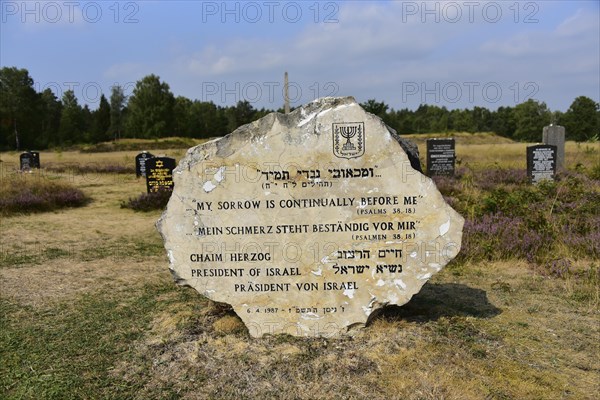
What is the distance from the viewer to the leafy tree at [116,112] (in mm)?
78562

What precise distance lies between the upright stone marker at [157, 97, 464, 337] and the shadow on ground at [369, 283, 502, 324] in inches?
20.6

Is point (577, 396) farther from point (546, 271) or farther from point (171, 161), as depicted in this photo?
point (171, 161)

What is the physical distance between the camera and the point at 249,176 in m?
4.79

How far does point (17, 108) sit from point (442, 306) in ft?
219

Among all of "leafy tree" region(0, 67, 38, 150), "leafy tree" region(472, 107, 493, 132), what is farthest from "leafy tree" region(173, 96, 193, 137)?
"leafy tree" region(472, 107, 493, 132)

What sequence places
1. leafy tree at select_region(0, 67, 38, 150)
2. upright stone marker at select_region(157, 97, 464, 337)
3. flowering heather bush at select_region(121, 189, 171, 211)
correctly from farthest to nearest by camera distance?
leafy tree at select_region(0, 67, 38, 150), flowering heather bush at select_region(121, 189, 171, 211), upright stone marker at select_region(157, 97, 464, 337)

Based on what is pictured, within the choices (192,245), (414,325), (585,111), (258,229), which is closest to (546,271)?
(414,325)

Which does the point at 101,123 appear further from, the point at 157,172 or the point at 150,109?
the point at 157,172

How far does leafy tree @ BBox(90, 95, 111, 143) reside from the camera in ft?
224

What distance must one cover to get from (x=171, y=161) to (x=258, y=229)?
11.8 metres

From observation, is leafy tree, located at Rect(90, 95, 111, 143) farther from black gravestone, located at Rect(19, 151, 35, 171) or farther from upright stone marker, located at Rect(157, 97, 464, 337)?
upright stone marker, located at Rect(157, 97, 464, 337)

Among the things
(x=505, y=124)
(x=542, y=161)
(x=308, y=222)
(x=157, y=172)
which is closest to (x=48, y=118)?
(x=157, y=172)

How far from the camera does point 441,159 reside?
1848 centimetres

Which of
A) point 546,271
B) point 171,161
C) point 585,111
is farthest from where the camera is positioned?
point 585,111
